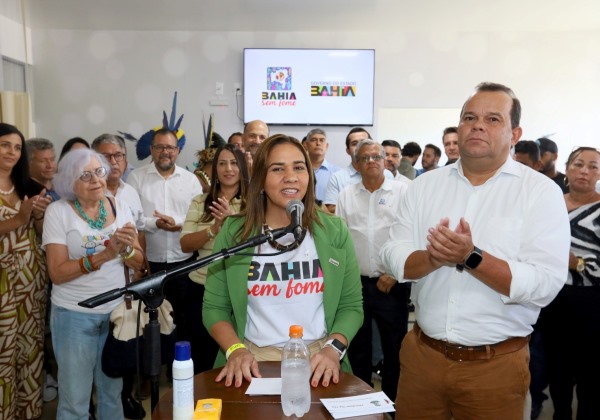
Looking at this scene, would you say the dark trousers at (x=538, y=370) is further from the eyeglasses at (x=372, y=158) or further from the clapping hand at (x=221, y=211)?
the clapping hand at (x=221, y=211)

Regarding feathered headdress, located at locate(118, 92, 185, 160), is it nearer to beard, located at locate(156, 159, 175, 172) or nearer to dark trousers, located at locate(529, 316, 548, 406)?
beard, located at locate(156, 159, 175, 172)

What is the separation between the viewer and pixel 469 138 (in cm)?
189

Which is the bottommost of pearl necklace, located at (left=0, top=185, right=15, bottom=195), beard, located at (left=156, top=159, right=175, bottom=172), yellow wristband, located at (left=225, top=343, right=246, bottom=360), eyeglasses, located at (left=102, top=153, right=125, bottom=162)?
yellow wristband, located at (left=225, top=343, right=246, bottom=360)

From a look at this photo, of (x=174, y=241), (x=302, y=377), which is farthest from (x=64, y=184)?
(x=302, y=377)

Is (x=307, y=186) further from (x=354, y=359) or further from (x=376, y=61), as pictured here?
(x=376, y=61)

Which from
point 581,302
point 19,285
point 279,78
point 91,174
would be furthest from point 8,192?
point 279,78

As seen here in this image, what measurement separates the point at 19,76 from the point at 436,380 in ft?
23.2

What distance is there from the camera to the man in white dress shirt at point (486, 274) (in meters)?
1.79

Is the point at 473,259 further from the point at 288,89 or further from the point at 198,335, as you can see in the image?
the point at 288,89

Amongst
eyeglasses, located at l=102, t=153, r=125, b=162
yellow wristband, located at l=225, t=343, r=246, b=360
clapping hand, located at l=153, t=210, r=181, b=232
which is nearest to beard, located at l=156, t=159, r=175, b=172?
eyeglasses, located at l=102, t=153, r=125, b=162

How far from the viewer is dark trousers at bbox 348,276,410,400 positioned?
3309 millimetres

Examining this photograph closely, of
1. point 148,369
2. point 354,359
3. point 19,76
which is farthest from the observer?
point 19,76

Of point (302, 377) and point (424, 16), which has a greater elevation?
point (424, 16)

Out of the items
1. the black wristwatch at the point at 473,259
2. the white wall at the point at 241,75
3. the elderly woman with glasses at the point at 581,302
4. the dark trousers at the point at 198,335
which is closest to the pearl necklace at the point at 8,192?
the dark trousers at the point at 198,335
